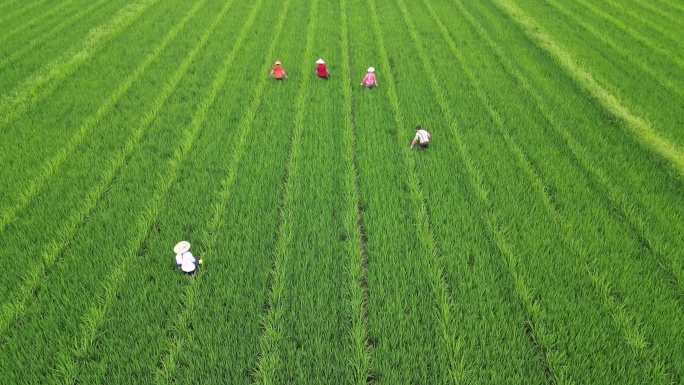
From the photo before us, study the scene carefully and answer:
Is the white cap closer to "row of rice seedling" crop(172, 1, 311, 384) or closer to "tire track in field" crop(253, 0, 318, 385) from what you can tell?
"row of rice seedling" crop(172, 1, 311, 384)

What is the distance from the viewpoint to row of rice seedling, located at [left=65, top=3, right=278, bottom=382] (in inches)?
129

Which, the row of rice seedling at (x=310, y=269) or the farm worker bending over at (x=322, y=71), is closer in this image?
the row of rice seedling at (x=310, y=269)

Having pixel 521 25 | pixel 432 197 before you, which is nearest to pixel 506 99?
pixel 432 197

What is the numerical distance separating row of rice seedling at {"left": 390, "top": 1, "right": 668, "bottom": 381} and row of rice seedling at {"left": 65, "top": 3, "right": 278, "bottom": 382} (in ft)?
10.1

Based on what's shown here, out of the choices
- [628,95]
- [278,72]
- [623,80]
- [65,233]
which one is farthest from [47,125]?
[623,80]

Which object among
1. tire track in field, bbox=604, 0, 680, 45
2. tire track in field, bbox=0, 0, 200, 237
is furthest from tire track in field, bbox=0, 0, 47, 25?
tire track in field, bbox=604, 0, 680, 45

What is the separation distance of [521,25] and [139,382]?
1169 cm

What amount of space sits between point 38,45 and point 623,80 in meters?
13.2

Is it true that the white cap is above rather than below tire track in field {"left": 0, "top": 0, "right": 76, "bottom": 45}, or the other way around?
above

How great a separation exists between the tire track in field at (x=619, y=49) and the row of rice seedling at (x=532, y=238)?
170 inches

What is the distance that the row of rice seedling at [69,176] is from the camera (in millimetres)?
4215

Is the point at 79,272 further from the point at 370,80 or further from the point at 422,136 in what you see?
the point at 370,80

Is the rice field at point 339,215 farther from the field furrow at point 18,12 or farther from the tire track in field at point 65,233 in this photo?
the field furrow at point 18,12

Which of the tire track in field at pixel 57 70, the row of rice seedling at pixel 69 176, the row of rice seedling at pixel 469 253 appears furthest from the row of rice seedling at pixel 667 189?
the tire track in field at pixel 57 70
